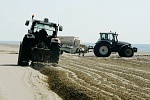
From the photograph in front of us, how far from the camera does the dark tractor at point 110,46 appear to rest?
27109 mm

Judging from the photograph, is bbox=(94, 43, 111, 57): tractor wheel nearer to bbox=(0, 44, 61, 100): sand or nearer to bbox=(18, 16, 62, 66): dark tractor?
bbox=(18, 16, 62, 66): dark tractor

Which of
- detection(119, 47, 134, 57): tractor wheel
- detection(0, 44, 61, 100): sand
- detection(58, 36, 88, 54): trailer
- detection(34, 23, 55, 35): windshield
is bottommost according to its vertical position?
detection(0, 44, 61, 100): sand

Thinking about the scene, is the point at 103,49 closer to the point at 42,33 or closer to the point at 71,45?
the point at 71,45

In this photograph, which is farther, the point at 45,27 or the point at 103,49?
the point at 103,49

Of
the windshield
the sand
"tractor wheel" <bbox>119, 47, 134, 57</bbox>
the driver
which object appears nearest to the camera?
the sand

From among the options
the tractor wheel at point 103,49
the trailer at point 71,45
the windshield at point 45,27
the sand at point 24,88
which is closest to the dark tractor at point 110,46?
the tractor wheel at point 103,49

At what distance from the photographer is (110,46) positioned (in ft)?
90.1

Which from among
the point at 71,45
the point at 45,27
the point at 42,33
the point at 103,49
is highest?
the point at 45,27

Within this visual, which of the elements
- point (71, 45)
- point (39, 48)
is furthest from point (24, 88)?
point (71, 45)

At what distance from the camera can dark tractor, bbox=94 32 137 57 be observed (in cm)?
2711

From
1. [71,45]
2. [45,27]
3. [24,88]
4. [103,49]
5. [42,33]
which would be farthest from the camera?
[71,45]

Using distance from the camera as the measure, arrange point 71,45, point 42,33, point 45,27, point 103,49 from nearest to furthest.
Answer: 1. point 42,33
2. point 45,27
3. point 103,49
4. point 71,45

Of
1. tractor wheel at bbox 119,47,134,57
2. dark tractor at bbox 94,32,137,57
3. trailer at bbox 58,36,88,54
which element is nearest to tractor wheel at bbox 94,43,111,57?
dark tractor at bbox 94,32,137,57

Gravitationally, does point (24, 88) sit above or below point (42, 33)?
below
